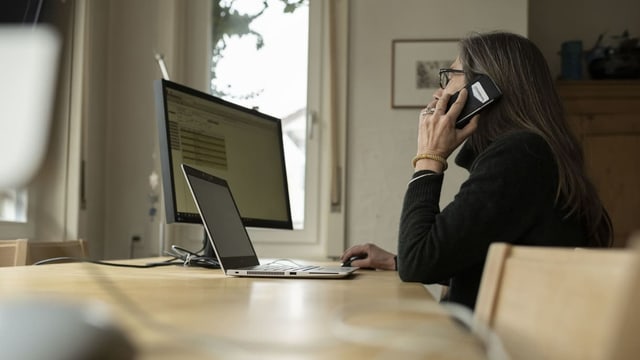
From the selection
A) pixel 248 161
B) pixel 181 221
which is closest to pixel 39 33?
pixel 181 221

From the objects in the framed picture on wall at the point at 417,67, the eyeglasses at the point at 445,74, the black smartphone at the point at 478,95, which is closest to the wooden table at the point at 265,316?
the black smartphone at the point at 478,95

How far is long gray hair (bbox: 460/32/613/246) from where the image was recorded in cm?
133

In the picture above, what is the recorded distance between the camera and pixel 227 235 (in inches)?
55.2

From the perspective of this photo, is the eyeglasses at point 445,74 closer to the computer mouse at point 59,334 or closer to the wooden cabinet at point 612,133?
the computer mouse at point 59,334

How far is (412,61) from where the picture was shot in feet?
10.3

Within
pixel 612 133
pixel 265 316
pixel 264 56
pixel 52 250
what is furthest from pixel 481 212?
pixel 612 133

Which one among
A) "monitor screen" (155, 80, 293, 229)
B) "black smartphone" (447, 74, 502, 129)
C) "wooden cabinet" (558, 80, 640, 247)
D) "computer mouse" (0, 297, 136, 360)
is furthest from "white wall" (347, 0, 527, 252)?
"computer mouse" (0, 297, 136, 360)

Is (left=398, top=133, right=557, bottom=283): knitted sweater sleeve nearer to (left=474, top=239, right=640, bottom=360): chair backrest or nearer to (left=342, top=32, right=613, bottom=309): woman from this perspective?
(left=342, top=32, right=613, bottom=309): woman

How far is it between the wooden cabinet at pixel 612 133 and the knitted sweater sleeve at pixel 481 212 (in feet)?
7.62

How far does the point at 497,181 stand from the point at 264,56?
87.8 inches

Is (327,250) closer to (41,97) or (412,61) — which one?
(412,61)

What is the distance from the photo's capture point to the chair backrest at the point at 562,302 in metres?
0.40

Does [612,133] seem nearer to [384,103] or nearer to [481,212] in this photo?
[384,103]

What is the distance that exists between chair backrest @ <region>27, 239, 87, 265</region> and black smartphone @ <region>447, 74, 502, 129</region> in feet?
3.26
